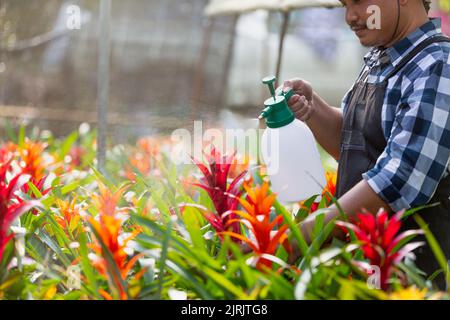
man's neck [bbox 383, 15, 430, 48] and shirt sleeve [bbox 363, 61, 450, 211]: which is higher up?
man's neck [bbox 383, 15, 430, 48]

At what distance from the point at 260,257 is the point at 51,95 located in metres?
5.92

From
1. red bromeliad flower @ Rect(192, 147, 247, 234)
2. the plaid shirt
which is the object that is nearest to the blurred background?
red bromeliad flower @ Rect(192, 147, 247, 234)

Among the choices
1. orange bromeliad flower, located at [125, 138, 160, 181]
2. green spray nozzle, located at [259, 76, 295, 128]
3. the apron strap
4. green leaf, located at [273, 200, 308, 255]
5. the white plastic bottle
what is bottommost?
orange bromeliad flower, located at [125, 138, 160, 181]

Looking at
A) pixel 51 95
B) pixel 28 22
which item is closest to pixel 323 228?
pixel 28 22

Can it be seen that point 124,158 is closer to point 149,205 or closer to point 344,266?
point 149,205

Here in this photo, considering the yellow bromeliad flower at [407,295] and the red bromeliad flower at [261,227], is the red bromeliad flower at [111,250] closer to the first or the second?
the red bromeliad flower at [261,227]

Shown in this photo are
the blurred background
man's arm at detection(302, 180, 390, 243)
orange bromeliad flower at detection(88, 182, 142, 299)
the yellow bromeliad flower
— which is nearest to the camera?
the yellow bromeliad flower

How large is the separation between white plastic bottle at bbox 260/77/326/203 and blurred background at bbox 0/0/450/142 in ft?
9.60

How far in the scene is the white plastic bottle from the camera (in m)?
1.86

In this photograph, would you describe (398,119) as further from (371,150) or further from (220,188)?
(220,188)

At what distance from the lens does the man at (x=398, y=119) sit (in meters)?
1.75

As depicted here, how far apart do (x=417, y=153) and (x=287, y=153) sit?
1.02 feet

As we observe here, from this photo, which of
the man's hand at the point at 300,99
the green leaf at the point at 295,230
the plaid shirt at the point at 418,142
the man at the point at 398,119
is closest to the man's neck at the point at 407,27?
the man at the point at 398,119

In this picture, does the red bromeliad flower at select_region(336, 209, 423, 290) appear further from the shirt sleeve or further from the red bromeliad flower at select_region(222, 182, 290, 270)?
the shirt sleeve
